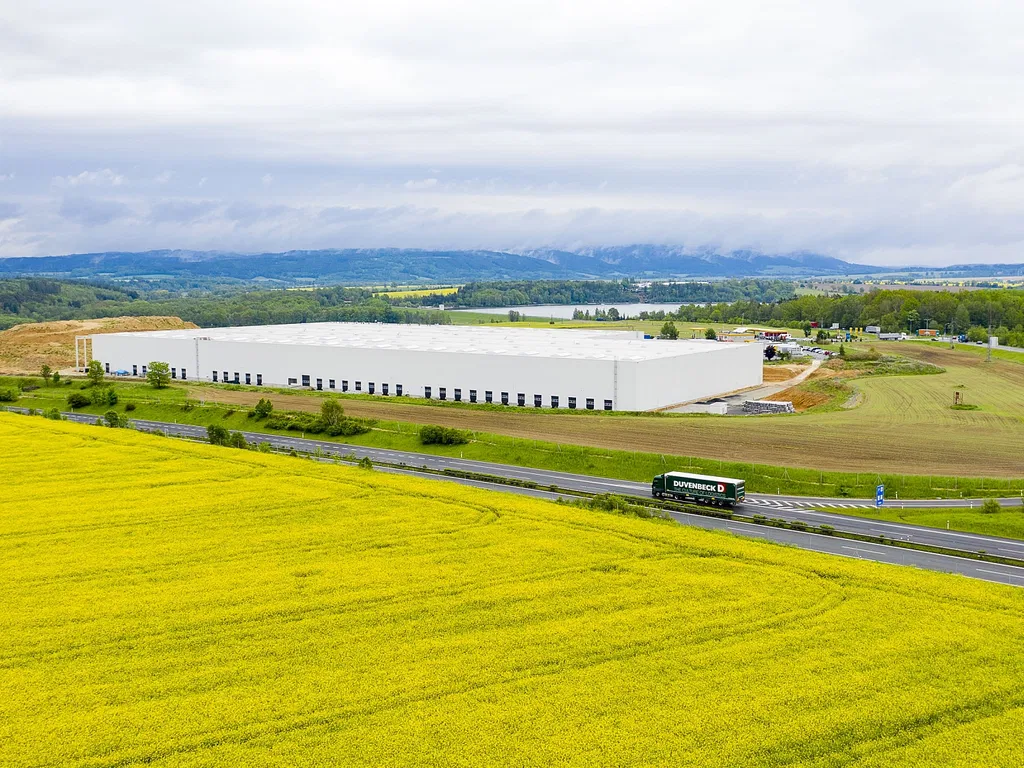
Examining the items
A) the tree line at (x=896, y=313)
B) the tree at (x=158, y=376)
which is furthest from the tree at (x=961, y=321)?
the tree at (x=158, y=376)

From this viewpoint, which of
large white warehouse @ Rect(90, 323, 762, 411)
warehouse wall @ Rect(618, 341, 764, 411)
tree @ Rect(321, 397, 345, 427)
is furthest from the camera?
large white warehouse @ Rect(90, 323, 762, 411)

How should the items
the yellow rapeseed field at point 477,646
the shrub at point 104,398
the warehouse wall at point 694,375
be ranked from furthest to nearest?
the shrub at point 104,398, the warehouse wall at point 694,375, the yellow rapeseed field at point 477,646

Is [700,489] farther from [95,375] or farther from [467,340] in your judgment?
[95,375]

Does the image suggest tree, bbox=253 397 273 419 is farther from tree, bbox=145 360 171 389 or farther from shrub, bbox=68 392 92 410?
tree, bbox=145 360 171 389

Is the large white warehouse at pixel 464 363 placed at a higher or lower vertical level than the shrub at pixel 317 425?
higher

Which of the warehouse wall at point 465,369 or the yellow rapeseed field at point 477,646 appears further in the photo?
the warehouse wall at point 465,369

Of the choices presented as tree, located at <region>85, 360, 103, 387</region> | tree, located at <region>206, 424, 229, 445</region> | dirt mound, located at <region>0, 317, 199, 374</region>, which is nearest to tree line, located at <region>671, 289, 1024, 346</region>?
dirt mound, located at <region>0, 317, 199, 374</region>

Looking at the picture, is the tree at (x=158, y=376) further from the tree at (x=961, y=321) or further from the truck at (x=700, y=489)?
the tree at (x=961, y=321)

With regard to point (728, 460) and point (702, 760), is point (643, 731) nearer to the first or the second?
point (702, 760)
